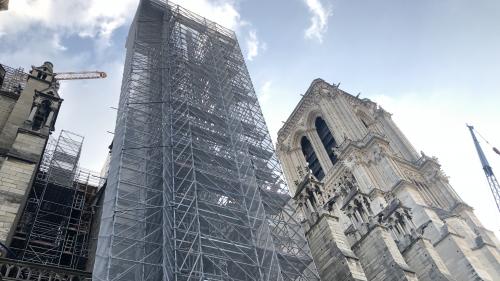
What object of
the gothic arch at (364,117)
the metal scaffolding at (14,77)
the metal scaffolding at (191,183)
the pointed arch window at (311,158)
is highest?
the gothic arch at (364,117)

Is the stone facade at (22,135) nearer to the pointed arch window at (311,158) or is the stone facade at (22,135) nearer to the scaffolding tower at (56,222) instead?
the scaffolding tower at (56,222)

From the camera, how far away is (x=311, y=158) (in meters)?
34.3

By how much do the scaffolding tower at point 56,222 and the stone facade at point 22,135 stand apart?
2190mm

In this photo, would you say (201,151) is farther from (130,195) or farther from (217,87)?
(217,87)

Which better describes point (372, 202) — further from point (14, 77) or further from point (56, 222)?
point (14, 77)

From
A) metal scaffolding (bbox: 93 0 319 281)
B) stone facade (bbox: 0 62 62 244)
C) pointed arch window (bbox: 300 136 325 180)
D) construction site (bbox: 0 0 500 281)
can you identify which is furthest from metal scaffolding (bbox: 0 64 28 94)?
pointed arch window (bbox: 300 136 325 180)

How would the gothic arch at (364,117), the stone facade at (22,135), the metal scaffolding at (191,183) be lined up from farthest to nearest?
the gothic arch at (364,117)
the metal scaffolding at (191,183)
the stone facade at (22,135)

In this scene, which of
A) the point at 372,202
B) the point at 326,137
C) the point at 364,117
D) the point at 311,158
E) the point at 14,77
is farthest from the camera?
the point at 364,117

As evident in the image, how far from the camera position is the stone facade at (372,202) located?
15.9m

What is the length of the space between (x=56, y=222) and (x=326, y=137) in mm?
22033

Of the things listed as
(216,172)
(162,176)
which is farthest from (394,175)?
(162,176)

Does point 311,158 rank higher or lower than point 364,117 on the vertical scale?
lower

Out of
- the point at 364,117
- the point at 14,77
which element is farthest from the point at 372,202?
the point at 14,77

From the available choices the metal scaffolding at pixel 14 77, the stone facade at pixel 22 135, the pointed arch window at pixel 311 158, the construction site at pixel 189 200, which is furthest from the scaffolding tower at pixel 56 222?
the pointed arch window at pixel 311 158
